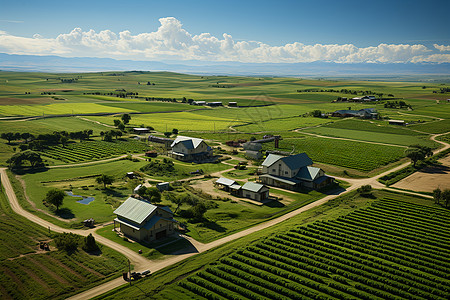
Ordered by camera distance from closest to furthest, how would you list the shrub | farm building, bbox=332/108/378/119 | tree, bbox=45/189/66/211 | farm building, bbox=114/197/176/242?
1. the shrub
2. farm building, bbox=114/197/176/242
3. tree, bbox=45/189/66/211
4. farm building, bbox=332/108/378/119

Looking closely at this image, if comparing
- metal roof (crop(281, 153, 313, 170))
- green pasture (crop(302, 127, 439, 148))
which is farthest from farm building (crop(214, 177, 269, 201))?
green pasture (crop(302, 127, 439, 148))

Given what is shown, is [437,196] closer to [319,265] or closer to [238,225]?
[319,265]

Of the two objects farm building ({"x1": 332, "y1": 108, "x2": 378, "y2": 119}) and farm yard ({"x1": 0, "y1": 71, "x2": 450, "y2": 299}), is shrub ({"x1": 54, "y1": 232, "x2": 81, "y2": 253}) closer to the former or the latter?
farm yard ({"x1": 0, "y1": 71, "x2": 450, "y2": 299})

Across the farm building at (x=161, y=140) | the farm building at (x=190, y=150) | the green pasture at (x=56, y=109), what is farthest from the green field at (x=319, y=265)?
the green pasture at (x=56, y=109)

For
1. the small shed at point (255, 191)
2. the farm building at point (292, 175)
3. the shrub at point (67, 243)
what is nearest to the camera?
the shrub at point (67, 243)

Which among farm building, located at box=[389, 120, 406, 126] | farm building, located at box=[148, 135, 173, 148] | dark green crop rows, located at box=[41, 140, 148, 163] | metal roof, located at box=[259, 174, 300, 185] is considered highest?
farm building, located at box=[389, 120, 406, 126]

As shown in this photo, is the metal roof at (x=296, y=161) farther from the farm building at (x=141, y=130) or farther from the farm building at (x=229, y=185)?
the farm building at (x=141, y=130)

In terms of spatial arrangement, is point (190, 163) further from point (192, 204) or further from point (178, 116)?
point (178, 116)

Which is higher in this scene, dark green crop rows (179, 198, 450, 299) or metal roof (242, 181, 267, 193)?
metal roof (242, 181, 267, 193)
